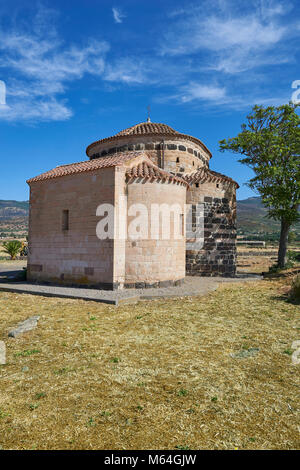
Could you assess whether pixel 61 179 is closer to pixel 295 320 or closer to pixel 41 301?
pixel 41 301

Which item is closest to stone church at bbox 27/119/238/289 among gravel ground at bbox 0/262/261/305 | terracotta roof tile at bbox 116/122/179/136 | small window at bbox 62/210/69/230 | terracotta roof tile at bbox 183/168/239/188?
small window at bbox 62/210/69/230

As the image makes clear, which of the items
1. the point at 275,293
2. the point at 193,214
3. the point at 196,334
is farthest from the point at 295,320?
the point at 193,214

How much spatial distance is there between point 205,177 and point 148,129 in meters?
4.42

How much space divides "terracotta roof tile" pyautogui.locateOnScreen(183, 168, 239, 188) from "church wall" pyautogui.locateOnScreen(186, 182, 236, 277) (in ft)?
0.94

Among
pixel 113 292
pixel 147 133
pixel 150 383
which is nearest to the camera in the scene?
pixel 150 383

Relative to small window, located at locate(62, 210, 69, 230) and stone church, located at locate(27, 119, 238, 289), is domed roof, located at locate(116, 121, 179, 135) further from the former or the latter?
small window, located at locate(62, 210, 69, 230)

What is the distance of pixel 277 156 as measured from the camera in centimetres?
1859

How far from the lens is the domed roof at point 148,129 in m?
17.0

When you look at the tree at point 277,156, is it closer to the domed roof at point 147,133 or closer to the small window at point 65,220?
the domed roof at point 147,133

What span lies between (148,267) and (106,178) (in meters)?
3.90

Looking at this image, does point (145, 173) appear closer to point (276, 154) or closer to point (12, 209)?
point (276, 154)

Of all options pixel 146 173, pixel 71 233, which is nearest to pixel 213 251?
pixel 146 173

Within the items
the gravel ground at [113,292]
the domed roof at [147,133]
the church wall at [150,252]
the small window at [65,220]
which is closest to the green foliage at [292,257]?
the domed roof at [147,133]

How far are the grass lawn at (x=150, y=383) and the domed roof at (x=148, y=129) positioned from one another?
11984mm
